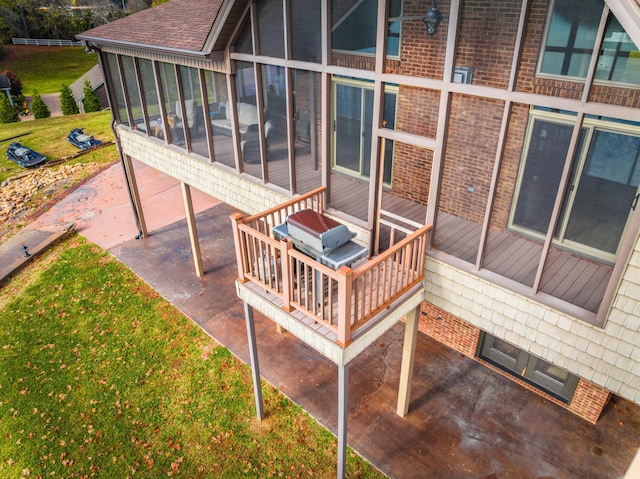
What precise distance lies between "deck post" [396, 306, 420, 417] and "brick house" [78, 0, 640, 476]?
562mm

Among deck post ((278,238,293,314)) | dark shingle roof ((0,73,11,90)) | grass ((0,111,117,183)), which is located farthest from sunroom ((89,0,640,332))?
dark shingle roof ((0,73,11,90))

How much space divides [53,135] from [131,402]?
79.7 ft

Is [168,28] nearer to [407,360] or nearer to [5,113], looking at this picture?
[407,360]

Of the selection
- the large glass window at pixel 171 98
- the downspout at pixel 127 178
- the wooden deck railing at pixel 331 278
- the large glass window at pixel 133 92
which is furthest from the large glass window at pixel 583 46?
the downspout at pixel 127 178

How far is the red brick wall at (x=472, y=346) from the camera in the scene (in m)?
7.71

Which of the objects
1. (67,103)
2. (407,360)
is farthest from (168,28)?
(67,103)

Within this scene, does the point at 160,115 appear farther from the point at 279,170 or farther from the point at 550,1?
the point at 550,1

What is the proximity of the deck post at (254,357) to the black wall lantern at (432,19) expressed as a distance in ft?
15.8

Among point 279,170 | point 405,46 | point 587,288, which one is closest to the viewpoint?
point 587,288

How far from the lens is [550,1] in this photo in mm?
4605

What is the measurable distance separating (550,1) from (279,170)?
528cm

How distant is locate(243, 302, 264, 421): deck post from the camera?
24.1 feet

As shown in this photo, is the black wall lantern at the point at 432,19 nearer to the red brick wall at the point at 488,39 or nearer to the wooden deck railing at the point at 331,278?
the red brick wall at the point at 488,39

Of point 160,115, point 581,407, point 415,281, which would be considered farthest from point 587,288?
point 160,115
